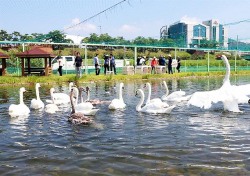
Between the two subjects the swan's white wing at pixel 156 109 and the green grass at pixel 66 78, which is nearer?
the swan's white wing at pixel 156 109

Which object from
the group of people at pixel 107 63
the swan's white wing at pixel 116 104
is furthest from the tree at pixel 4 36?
the swan's white wing at pixel 116 104

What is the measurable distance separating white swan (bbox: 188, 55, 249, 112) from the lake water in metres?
0.40

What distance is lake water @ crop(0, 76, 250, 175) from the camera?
702 cm

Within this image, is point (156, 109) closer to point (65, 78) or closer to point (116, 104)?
point (116, 104)

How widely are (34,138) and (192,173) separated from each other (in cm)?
453

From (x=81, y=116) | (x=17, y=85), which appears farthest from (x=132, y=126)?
(x=17, y=85)

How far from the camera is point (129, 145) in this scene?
8.65 metres

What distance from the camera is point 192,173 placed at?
6656 mm

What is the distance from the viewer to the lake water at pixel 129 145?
7023 millimetres

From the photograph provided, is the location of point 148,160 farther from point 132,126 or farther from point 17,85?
point 17,85

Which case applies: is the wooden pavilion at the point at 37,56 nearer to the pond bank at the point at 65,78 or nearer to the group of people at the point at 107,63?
the group of people at the point at 107,63

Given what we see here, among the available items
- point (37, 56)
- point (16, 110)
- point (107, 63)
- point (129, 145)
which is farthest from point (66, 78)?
point (129, 145)

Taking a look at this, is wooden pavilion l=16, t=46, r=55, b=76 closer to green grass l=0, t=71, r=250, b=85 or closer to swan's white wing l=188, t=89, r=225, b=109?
green grass l=0, t=71, r=250, b=85

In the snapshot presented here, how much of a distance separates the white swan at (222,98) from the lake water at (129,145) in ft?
1.32
